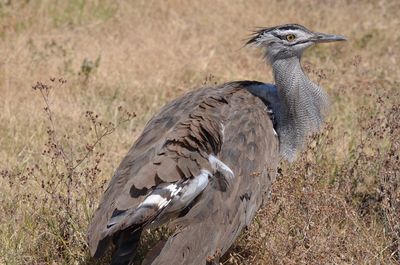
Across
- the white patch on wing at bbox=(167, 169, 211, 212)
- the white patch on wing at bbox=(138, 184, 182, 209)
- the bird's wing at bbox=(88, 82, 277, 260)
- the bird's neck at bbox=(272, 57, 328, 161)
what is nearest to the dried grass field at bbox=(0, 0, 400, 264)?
the bird's neck at bbox=(272, 57, 328, 161)

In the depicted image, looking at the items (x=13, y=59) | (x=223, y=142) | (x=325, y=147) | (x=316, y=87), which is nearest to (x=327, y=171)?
(x=325, y=147)

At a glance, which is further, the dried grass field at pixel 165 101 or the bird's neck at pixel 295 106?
the bird's neck at pixel 295 106

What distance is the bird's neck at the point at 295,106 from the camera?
4.43 m

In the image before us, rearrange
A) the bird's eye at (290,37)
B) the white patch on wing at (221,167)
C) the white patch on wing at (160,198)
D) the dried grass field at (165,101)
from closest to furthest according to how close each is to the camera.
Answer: the white patch on wing at (160,198), the white patch on wing at (221,167), the dried grass field at (165,101), the bird's eye at (290,37)

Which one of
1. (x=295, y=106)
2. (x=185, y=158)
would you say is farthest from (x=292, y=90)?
(x=185, y=158)

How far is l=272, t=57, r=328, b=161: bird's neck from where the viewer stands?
14.5ft

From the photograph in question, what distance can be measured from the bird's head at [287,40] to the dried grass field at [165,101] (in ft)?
0.96

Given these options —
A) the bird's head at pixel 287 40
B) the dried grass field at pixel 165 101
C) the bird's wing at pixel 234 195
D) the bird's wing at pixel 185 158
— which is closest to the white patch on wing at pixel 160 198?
the bird's wing at pixel 185 158

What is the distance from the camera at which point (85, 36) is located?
7.19m

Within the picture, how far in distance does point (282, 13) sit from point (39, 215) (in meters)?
3.98

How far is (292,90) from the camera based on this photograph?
4543mm

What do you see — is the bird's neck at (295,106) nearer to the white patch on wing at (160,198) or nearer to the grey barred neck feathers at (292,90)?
the grey barred neck feathers at (292,90)

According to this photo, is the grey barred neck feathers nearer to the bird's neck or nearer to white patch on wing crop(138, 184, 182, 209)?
the bird's neck

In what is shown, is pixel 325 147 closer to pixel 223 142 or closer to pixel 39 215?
pixel 223 142
